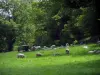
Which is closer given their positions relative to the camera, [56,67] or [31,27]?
[56,67]

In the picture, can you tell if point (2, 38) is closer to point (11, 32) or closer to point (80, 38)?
point (11, 32)

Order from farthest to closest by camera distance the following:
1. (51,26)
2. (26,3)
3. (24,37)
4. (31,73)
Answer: (26,3), (24,37), (51,26), (31,73)

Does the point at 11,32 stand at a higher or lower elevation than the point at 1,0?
lower

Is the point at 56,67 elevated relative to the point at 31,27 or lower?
elevated

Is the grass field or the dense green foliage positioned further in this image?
the dense green foliage

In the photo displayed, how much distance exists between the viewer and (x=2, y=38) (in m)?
70.3

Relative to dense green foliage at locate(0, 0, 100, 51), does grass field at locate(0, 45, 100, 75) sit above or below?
above

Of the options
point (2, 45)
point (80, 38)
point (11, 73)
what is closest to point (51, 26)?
point (80, 38)

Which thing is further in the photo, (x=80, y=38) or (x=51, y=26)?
(x=51, y=26)

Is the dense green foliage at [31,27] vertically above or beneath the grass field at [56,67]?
beneath

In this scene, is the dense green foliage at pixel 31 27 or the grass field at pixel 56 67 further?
the dense green foliage at pixel 31 27

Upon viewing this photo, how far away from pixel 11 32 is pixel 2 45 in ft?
15.7

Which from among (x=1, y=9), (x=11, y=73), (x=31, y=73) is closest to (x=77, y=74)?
(x=31, y=73)

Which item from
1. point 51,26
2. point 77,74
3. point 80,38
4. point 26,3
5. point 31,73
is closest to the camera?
point 77,74
